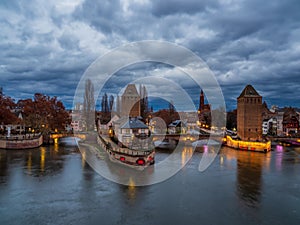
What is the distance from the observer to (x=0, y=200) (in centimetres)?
1612

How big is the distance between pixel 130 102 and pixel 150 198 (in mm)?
60549

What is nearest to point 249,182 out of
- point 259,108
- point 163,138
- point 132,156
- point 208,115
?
point 132,156

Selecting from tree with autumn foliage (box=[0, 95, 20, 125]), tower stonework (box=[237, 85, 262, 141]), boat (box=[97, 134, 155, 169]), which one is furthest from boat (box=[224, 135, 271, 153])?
tree with autumn foliage (box=[0, 95, 20, 125])

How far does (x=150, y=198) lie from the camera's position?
670 inches

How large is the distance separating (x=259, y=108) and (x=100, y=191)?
44.8 m

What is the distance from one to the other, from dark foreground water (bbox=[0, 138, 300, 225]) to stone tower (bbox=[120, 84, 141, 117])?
48.4 metres

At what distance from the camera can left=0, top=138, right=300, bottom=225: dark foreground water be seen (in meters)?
13.9

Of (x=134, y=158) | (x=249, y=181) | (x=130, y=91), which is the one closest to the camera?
(x=249, y=181)

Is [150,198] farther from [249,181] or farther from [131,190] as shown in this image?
[249,181]

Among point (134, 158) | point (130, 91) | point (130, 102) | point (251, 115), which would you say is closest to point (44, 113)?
point (130, 102)

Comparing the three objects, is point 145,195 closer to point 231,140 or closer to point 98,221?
point 98,221

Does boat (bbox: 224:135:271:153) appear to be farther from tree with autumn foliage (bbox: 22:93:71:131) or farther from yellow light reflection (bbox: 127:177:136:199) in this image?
tree with autumn foliage (bbox: 22:93:71:131)

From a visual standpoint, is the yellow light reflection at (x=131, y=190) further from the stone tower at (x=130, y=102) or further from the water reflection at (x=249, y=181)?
the stone tower at (x=130, y=102)

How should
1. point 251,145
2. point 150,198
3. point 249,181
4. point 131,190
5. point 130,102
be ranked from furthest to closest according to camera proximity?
point 130,102 < point 251,145 < point 249,181 < point 131,190 < point 150,198
